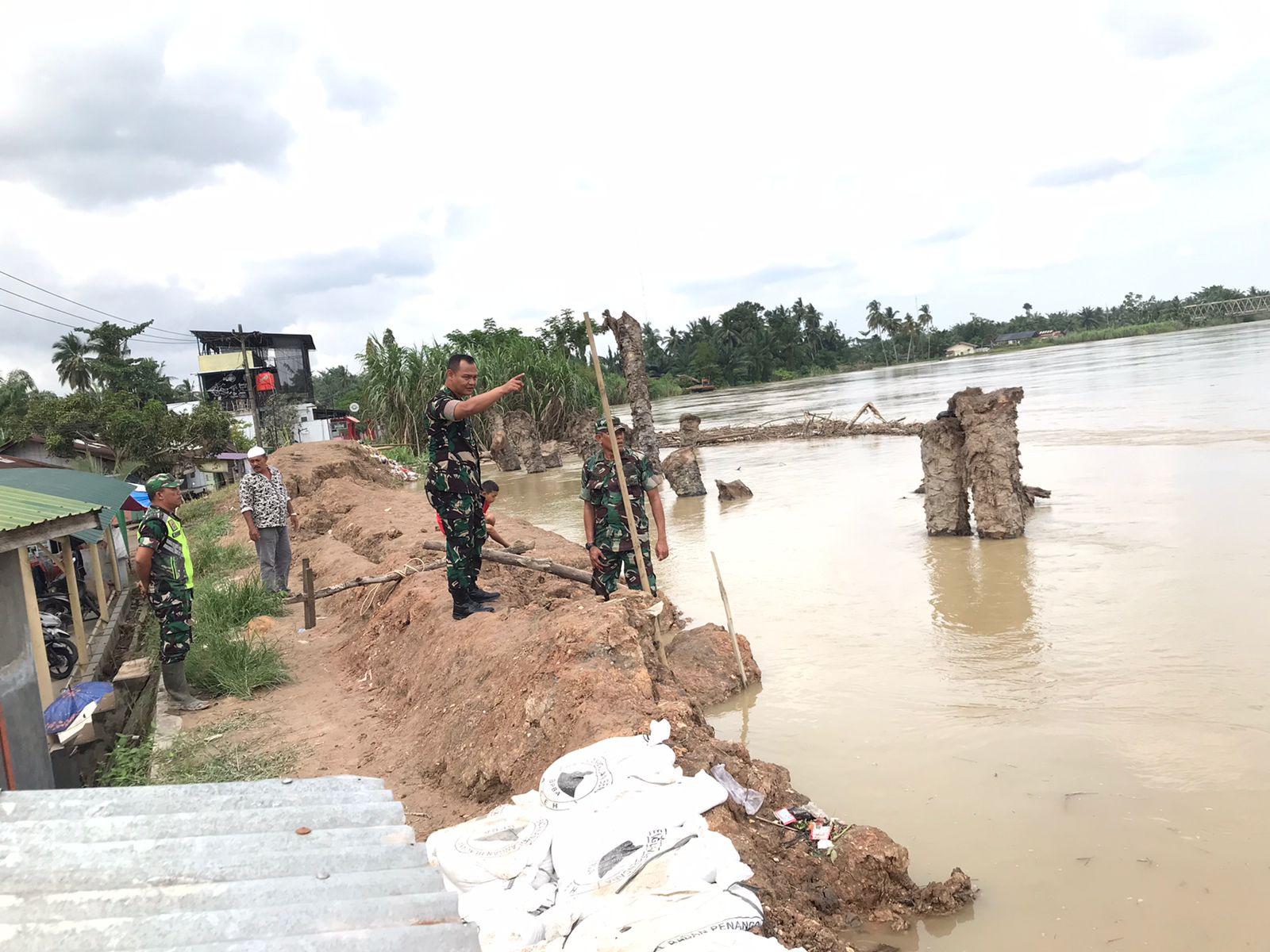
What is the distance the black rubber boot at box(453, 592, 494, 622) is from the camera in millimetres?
5789

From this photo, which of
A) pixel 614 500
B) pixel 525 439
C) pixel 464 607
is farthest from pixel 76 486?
pixel 525 439

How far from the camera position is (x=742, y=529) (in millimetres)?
12430

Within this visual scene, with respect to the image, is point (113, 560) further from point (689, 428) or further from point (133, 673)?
point (689, 428)

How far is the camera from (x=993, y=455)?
9820 mm

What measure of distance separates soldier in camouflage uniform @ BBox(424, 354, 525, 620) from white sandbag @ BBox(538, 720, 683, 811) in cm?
214

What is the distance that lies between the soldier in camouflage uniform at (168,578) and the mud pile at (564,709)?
1.16 metres

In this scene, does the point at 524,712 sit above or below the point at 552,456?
below

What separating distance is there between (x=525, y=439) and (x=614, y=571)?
18.2 m

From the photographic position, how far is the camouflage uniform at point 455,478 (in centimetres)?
523

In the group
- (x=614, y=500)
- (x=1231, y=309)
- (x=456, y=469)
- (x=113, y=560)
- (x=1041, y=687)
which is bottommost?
(x=1041, y=687)

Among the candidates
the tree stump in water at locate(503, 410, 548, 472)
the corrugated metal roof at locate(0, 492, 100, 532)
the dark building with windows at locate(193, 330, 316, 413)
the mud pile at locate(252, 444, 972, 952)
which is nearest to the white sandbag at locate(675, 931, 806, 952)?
the mud pile at locate(252, 444, 972, 952)

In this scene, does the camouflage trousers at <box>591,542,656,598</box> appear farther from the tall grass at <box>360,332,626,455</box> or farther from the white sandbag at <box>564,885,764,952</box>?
the tall grass at <box>360,332,626,455</box>

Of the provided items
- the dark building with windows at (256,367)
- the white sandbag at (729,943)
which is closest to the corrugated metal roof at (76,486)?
the white sandbag at (729,943)

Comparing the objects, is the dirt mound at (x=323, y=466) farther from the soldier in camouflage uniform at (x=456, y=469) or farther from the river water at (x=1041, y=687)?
the soldier in camouflage uniform at (x=456, y=469)
